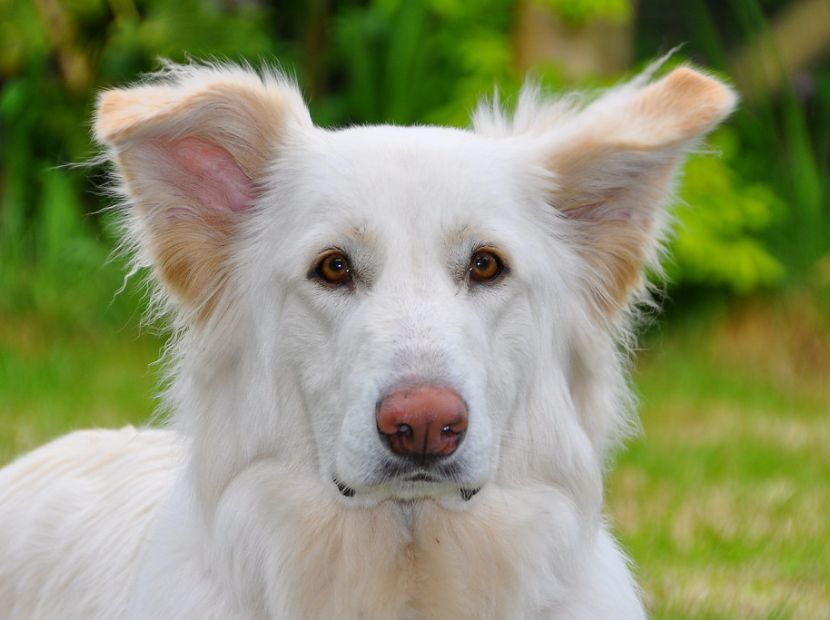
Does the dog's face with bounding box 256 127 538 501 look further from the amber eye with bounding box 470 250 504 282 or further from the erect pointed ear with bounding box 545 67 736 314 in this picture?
the erect pointed ear with bounding box 545 67 736 314

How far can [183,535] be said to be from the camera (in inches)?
140

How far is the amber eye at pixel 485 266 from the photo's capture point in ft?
10.7

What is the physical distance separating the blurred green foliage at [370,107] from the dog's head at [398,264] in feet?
18.1

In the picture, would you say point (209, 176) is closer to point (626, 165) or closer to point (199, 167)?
point (199, 167)

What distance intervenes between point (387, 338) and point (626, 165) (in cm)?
88

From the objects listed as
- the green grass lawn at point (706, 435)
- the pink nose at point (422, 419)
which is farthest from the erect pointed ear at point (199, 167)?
the green grass lawn at point (706, 435)

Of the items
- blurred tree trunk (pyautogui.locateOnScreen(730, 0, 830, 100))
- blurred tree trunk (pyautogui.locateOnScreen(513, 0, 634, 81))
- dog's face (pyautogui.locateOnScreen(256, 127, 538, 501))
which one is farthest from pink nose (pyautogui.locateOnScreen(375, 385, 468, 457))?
blurred tree trunk (pyautogui.locateOnScreen(730, 0, 830, 100))

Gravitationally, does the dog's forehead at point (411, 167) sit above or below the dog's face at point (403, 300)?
above

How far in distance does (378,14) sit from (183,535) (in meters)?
7.33

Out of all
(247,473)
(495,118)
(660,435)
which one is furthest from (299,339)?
(660,435)

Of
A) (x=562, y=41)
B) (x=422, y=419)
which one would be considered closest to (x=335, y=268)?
(x=422, y=419)

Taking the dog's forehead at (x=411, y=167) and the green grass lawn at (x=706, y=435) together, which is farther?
the green grass lawn at (x=706, y=435)

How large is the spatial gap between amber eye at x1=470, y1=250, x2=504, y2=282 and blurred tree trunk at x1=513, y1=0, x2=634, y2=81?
6359 millimetres

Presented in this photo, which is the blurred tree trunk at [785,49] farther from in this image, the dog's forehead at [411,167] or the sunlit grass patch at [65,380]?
the dog's forehead at [411,167]
